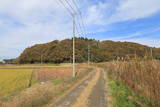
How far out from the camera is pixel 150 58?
580 cm

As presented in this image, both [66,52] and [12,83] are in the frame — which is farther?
[66,52]

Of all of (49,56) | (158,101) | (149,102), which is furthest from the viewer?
(49,56)

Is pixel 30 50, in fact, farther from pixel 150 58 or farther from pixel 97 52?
pixel 150 58

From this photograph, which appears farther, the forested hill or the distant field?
the forested hill

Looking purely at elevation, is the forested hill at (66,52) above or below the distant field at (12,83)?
above

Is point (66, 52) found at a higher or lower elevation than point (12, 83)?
higher

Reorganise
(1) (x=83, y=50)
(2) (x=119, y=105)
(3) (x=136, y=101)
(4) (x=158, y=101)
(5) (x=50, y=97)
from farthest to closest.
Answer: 1. (1) (x=83, y=50)
2. (5) (x=50, y=97)
3. (2) (x=119, y=105)
4. (3) (x=136, y=101)
5. (4) (x=158, y=101)

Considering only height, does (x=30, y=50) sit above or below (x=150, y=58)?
above

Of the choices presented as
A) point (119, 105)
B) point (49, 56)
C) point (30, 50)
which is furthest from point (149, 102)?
point (30, 50)

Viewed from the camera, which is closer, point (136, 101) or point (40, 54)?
point (136, 101)

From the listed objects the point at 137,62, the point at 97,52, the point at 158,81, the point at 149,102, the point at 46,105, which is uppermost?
the point at 97,52

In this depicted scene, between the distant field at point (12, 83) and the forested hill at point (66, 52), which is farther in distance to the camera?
the forested hill at point (66, 52)

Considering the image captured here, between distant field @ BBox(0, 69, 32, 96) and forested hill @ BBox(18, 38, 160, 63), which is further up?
forested hill @ BBox(18, 38, 160, 63)

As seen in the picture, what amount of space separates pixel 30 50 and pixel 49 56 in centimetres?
1797
